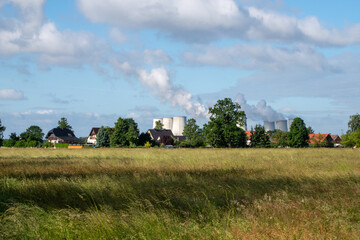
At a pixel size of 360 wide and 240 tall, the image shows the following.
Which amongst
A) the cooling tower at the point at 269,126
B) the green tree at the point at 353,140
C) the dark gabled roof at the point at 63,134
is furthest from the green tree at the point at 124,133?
the green tree at the point at 353,140

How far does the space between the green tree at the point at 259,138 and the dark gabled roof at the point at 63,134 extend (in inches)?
3035

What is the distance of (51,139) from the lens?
434ft

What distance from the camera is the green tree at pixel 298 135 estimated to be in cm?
8012

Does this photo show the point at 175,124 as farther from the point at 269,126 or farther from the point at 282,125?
the point at 282,125

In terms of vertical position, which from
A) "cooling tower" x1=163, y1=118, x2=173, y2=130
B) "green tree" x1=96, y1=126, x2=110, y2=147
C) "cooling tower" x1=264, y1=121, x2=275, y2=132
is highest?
"cooling tower" x1=163, y1=118, x2=173, y2=130

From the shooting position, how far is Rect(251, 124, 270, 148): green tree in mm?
78875

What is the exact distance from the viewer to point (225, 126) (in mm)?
65875

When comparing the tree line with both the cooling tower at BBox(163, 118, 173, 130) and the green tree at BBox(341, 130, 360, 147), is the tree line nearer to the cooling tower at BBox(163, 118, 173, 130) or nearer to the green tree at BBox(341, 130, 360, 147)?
the green tree at BBox(341, 130, 360, 147)

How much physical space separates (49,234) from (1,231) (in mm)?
717

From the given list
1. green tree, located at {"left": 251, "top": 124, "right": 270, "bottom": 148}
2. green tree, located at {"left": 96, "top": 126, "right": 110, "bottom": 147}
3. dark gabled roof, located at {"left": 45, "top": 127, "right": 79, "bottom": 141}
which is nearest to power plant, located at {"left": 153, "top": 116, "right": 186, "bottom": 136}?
dark gabled roof, located at {"left": 45, "top": 127, "right": 79, "bottom": 141}

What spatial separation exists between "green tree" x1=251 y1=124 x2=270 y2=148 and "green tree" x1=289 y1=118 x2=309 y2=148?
21.0 ft

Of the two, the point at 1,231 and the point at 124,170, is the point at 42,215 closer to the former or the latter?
the point at 1,231

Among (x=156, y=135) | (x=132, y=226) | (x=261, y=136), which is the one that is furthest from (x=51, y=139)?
(x=132, y=226)

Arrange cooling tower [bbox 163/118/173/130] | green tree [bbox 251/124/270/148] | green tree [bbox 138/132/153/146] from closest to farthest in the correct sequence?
green tree [bbox 251/124/270/148], green tree [bbox 138/132/153/146], cooling tower [bbox 163/118/173/130]
